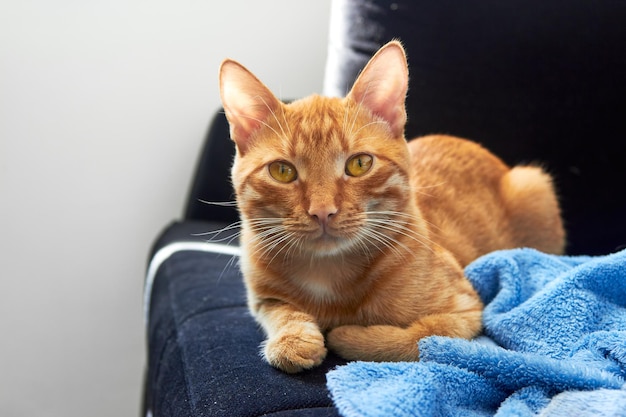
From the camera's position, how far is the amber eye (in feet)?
3.38

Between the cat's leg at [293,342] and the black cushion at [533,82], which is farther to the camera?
the black cushion at [533,82]

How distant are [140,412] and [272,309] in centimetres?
137

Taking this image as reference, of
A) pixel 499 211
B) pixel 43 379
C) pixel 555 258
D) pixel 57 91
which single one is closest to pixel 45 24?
pixel 57 91

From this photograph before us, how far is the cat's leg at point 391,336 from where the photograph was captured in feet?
3.14

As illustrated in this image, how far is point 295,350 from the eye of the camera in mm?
918

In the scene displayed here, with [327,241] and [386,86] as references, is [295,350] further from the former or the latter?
[386,86]

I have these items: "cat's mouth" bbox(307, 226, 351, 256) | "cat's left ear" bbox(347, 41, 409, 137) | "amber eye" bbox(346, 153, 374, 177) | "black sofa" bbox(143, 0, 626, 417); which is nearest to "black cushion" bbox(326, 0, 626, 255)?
"black sofa" bbox(143, 0, 626, 417)

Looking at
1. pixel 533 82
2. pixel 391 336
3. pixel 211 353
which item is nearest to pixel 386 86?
pixel 391 336

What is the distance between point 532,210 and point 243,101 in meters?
0.82

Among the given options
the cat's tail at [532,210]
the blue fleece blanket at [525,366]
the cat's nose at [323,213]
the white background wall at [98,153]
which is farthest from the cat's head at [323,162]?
the white background wall at [98,153]

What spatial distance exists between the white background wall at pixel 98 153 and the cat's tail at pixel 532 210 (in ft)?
3.30

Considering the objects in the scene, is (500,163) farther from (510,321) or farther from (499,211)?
(510,321)

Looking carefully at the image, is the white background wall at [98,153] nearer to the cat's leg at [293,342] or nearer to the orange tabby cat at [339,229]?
the orange tabby cat at [339,229]

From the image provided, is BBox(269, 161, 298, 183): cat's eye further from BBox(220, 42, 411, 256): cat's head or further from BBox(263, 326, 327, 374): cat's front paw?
BBox(263, 326, 327, 374): cat's front paw
